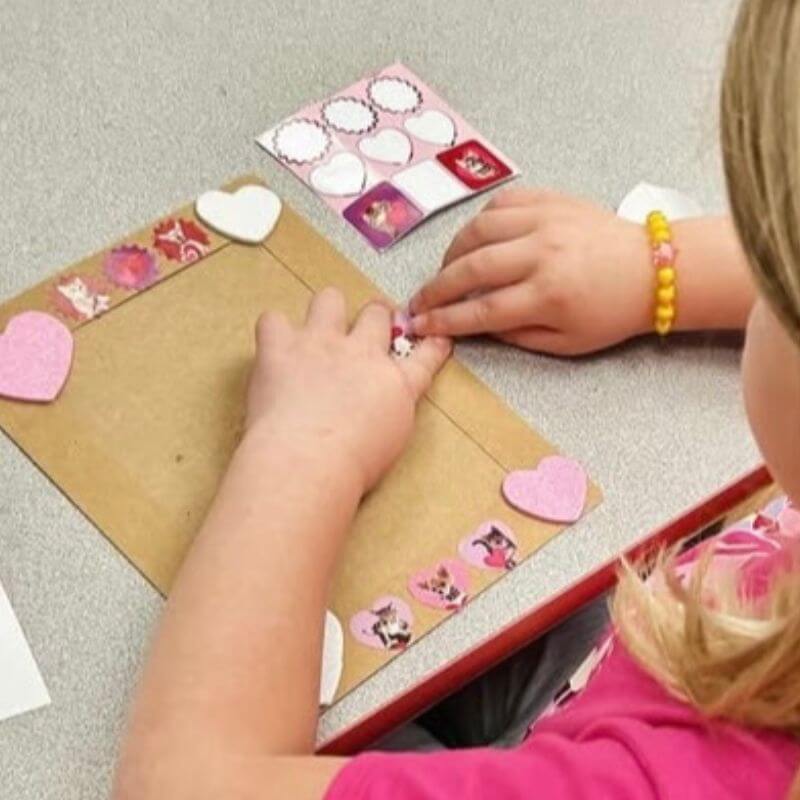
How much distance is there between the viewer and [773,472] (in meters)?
0.61

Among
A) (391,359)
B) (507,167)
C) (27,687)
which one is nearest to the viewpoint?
(27,687)

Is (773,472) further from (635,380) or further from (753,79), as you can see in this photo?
(635,380)

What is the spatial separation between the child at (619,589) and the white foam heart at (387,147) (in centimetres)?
7

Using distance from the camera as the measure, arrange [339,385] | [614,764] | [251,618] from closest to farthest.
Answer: [614,764], [251,618], [339,385]

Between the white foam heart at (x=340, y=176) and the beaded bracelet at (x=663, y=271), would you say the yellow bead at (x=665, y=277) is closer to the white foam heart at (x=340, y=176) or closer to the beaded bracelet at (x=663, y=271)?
the beaded bracelet at (x=663, y=271)

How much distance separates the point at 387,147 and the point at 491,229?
0.10 meters

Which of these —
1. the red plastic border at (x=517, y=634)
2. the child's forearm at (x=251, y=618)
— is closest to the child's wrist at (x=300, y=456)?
the child's forearm at (x=251, y=618)

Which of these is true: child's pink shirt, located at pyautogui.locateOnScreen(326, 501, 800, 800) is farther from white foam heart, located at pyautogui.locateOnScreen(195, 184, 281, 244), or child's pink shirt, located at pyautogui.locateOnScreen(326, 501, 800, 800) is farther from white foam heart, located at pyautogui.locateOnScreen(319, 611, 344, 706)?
white foam heart, located at pyautogui.locateOnScreen(195, 184, 281, 244)

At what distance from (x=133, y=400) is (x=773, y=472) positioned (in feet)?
1.19

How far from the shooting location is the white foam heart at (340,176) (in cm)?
95

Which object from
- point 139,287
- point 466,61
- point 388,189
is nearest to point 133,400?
point 139,287

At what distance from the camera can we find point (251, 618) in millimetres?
759

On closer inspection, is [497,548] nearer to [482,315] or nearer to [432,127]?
[482,315]

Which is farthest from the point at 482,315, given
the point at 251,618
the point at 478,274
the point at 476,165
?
the point at 251,618
